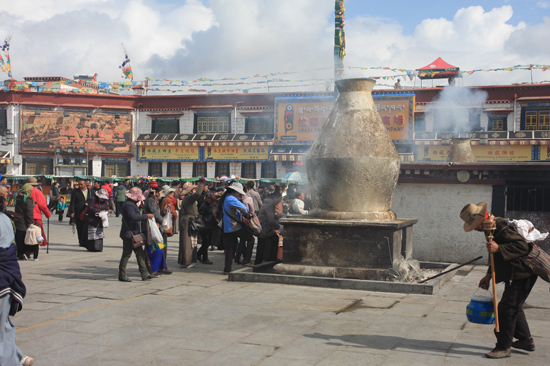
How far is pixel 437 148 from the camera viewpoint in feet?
100

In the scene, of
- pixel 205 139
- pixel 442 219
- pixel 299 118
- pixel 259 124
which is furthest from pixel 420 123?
pixel 442 219

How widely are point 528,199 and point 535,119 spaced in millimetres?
19864

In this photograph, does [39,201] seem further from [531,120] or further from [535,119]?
[535,119]

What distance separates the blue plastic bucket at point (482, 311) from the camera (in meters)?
5.56

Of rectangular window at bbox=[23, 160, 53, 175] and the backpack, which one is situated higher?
→ rectangular window at bbox=[23, 160, 53, 175]

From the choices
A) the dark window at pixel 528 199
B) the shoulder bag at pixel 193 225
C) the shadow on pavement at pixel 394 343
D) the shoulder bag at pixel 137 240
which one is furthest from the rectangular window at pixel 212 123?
the shadow on pavement at pixel 394 343

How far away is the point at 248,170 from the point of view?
34.4 meters

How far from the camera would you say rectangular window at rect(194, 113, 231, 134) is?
3472 centimetres

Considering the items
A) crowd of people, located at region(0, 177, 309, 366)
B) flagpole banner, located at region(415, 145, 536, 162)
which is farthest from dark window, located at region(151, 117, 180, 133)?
crowd of people, located at region(0, 177, 309, 366)

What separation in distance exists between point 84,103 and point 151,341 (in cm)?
3245

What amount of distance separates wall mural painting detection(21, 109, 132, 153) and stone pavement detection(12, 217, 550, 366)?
26937 millimetres

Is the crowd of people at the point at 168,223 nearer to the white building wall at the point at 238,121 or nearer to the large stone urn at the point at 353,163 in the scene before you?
the large stone urn at the point at 353,163

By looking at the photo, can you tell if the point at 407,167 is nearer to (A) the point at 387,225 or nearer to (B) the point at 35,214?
(A) the point at 387,225

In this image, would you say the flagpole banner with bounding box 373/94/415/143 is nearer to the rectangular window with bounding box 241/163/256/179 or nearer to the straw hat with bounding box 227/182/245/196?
the rectangular window with bounding box 241/163/256/179
